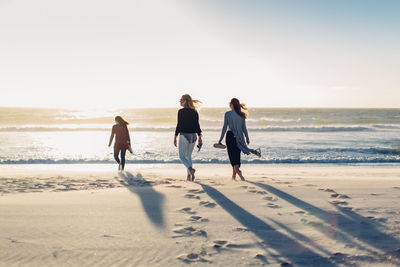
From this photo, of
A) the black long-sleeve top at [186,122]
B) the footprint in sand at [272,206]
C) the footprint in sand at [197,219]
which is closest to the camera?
the footprint in sand at [197,219]

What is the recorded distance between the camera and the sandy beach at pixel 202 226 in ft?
9.53

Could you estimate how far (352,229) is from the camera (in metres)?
3.55

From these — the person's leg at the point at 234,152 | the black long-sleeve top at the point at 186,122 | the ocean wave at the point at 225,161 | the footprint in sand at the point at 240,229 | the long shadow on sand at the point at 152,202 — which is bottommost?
the ocean wave at the point at 225,161

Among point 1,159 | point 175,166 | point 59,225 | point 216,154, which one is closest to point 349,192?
point 59,225

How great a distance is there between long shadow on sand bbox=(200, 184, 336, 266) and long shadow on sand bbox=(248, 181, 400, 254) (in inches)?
18.2

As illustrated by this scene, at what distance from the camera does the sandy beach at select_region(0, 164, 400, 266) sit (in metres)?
2.90

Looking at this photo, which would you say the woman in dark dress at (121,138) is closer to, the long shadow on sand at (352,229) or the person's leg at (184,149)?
the person's leg at (184,149)

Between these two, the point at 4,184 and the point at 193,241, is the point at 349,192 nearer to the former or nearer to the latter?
the point at 193,241

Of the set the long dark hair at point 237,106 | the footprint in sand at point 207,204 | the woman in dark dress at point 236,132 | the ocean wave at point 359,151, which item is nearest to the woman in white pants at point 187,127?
the woman in dark dress at point 236,132

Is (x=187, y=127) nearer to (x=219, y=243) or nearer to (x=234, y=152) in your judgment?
(x=234, y=152)

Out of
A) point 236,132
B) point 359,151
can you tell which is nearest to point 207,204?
point 236,132

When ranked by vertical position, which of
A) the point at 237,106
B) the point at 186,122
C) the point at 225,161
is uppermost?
the point at 237,106

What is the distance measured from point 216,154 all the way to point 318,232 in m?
10.4

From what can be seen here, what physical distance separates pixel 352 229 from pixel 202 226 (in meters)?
1.53
